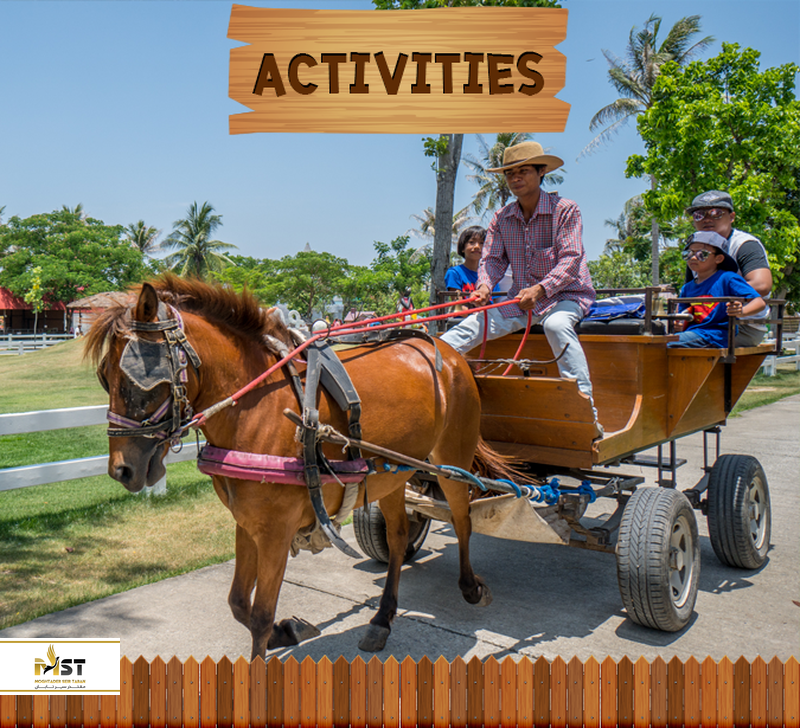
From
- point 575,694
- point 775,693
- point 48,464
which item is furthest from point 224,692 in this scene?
point 48,464

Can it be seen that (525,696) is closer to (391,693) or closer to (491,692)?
(491,692)

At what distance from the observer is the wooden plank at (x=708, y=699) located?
2.54 metres

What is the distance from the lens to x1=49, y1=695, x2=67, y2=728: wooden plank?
248cm

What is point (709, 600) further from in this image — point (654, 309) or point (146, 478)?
point (146, 478)

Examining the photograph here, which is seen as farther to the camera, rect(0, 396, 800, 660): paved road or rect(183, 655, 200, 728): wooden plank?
rect(0, 396, 800, 660): paved road

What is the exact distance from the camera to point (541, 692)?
2562 mm

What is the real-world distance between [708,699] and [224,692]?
1.87 m

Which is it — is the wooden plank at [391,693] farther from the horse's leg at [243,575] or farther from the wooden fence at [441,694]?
the horse's leg at [243,575]

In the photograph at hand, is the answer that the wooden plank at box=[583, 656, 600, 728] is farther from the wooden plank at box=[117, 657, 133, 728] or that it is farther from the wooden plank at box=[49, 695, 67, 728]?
the wooden plank at box=[49, 695, 67, 728]

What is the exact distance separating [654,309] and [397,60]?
2.36 m

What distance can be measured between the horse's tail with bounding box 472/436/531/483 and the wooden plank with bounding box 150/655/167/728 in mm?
2205

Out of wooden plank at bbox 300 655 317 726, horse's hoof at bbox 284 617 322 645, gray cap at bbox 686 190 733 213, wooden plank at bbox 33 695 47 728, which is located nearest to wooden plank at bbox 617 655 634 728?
wooden plank at bbox 300 655 317 726

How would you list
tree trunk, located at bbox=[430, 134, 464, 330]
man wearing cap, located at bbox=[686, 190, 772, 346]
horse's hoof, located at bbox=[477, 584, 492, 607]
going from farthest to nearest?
1. tree trunk, located at bbox=[430, 134, 464, 330]
2. man wearing cap, located at bbox=[686, 190, 772, 346]
3. horse's hoof, located at bbox=[477, 584, 492, 607]

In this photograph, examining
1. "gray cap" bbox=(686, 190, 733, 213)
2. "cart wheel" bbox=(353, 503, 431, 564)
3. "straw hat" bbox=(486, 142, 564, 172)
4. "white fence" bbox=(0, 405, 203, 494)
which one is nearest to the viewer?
"straw hat" bbox=(486, 142, 564, 172)
